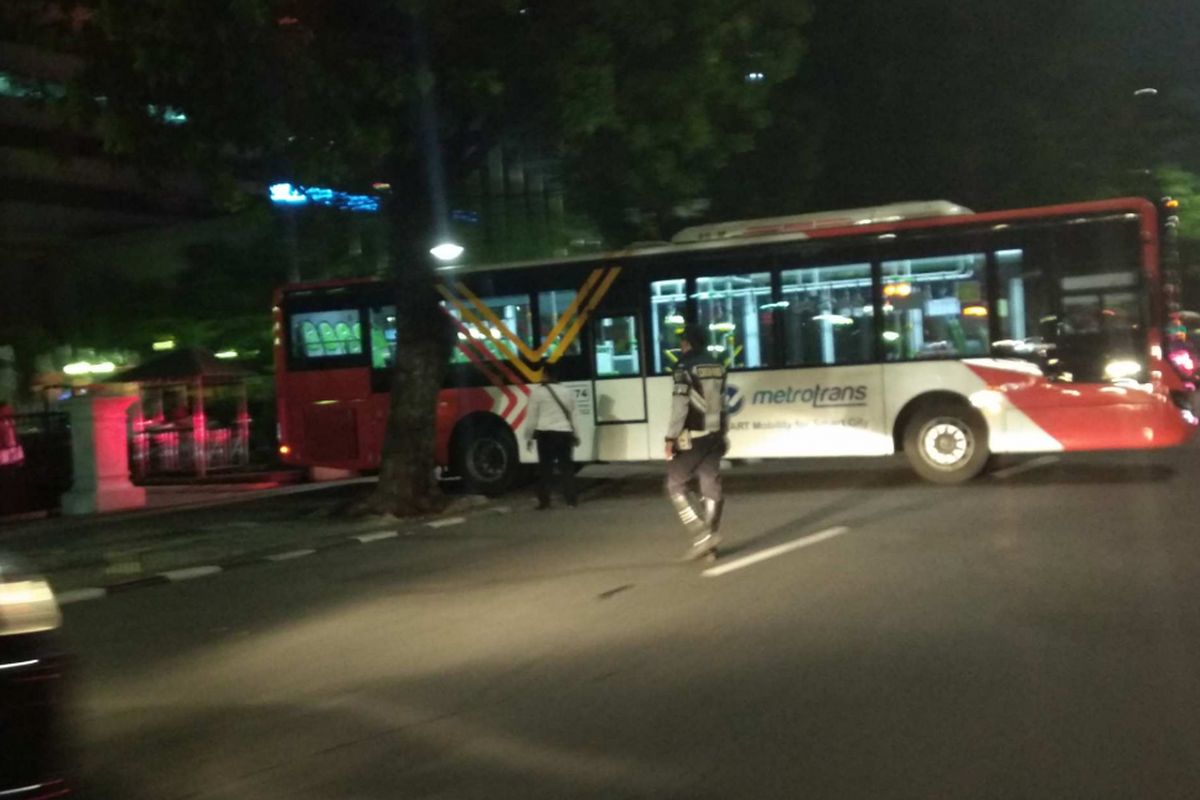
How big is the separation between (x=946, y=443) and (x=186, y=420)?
15061 mm

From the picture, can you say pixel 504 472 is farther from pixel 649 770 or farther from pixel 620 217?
pixel 649 770

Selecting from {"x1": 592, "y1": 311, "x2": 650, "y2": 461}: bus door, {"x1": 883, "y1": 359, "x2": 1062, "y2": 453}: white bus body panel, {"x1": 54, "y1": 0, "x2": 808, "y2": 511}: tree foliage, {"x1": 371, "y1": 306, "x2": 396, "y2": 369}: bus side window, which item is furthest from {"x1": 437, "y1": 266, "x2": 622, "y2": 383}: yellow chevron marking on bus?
{"x1": 883, "y1": 359, "x2": 1062, "y2": 453}: white bus body panel

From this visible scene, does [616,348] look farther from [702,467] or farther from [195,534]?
[702,467]

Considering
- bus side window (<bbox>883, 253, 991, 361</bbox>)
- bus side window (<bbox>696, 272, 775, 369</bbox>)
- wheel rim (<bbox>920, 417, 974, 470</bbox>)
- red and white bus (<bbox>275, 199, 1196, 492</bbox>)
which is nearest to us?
red and white bus (<bbox>275, 199, 1196, 492</bbox>)

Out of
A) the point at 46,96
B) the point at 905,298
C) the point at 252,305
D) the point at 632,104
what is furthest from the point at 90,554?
the point at 252,305

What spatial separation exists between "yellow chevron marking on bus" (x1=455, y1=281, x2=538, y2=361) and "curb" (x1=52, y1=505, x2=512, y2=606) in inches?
90.3

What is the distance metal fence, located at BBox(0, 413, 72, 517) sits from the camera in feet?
63.7

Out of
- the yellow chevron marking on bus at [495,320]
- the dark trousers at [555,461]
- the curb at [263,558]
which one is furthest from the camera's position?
the yellow chevron marking on bus at [495,320]

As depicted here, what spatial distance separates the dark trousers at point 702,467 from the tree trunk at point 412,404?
5892 millimetres

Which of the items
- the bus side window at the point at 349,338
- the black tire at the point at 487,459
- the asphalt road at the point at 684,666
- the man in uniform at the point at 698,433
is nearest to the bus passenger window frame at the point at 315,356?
the bus side window at the point at 349,338

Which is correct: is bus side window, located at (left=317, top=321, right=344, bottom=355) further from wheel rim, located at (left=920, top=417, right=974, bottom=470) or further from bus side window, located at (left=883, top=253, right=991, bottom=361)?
wheel rim, located at (left=920, top=417, right=974, bottom=470)

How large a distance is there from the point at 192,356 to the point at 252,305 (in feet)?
21.3

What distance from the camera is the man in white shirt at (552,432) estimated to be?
54.9 ft

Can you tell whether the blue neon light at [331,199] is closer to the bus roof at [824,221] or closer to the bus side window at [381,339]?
the bus side window at [381,339]
